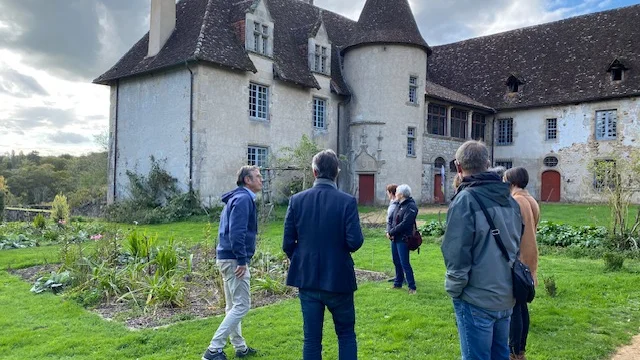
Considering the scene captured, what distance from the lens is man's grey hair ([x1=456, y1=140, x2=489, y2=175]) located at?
3426 mm

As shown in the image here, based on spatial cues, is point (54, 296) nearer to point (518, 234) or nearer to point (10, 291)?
point (10, 291)

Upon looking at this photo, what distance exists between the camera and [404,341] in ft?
17.4

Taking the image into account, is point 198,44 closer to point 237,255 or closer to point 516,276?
point 237,255

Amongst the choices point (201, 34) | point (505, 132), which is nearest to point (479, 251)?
point (201, 34)

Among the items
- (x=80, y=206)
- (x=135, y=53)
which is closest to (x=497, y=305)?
(x=135, y=53)

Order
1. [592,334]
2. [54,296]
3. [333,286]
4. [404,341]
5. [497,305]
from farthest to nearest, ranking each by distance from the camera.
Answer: [54,296] < [592,334] < [404,341] < [333,286] < [497,305]

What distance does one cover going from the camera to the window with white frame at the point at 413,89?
1023 inches

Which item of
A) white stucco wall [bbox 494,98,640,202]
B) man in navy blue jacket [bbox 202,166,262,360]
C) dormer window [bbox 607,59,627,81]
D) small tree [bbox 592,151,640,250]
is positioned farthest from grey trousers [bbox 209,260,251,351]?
dormer window [bbox 607,59,627,81]

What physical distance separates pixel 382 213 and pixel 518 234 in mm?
17041

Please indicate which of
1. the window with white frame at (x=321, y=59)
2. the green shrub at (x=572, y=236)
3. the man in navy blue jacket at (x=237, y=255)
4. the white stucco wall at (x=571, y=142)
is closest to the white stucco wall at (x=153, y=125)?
the window with white frame at (x=321, y=59)

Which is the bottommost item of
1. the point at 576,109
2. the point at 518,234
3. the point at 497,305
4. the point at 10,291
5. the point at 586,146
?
the point at 10,291

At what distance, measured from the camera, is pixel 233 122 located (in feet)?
69.1

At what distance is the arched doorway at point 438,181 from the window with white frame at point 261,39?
485 inches

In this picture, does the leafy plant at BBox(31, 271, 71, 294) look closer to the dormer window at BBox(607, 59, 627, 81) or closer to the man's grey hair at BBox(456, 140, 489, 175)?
the man's grey hair at BBox(456, 140, 489, 175)
